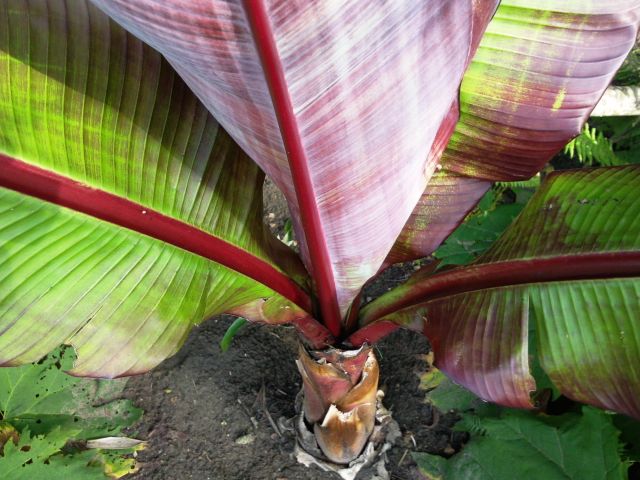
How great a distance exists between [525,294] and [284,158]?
354mm

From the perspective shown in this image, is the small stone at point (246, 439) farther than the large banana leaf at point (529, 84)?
Yes

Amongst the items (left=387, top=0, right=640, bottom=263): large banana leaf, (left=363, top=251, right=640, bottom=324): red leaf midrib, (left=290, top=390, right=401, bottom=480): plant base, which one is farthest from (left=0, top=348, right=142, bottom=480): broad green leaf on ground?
(left=387, top=0, right=640, bottom=263): large banana leaf

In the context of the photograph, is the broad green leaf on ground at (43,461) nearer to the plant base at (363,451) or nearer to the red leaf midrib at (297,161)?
the plant base at (363,451)

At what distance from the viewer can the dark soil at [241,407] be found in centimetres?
116

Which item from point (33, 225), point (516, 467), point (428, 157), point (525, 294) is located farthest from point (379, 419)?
point (33, 225)

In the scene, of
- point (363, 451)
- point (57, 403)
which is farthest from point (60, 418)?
point (363, 451)

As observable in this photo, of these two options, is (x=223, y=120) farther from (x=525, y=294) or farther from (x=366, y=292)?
(x=366, y=292)

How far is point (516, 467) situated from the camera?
0.94m

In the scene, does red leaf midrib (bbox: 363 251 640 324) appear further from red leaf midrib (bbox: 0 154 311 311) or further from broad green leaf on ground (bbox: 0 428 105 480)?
broad green leaf on ground (bbox: 0 428 105 480)

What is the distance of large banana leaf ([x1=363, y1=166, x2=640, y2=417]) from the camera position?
2.05ft

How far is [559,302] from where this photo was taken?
648mm

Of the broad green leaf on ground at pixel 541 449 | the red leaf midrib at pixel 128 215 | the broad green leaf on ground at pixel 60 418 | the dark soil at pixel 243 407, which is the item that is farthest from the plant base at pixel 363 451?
the red leaf midrib at pixel 128 215

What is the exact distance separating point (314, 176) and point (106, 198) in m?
0.23

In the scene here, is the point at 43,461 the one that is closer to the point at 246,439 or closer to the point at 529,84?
the point at 246,439
